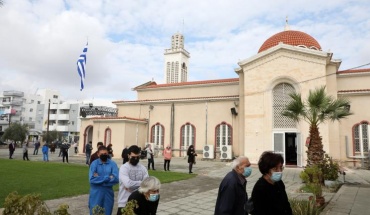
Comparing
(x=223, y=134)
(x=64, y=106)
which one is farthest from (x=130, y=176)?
(x=64, y=106)

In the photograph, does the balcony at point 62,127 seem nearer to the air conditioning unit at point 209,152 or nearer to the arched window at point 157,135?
the arched window at point 157,135

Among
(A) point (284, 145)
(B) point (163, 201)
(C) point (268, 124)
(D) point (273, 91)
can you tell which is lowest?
(B) point (163, 201)

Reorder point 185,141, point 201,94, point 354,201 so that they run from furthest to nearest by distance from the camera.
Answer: point 201,94 → point 185,141 → point 354,201

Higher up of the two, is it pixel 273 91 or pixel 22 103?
pixel 22 103

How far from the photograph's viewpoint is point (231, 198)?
3580mm

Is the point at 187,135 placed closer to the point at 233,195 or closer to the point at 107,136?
the point at 107,136

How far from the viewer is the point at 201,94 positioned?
87.7 ft

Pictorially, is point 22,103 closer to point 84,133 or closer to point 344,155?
point 84,133

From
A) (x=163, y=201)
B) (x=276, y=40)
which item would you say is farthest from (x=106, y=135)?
(x=163, y=201)

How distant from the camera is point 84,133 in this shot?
28.0 metres

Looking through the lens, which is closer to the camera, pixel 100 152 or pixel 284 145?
pixel 100 152

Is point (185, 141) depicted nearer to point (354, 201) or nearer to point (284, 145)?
point (284, 145)

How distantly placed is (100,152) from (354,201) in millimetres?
7237

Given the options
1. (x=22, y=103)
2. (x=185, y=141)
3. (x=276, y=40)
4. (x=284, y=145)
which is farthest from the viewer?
(x=22, y=103)
